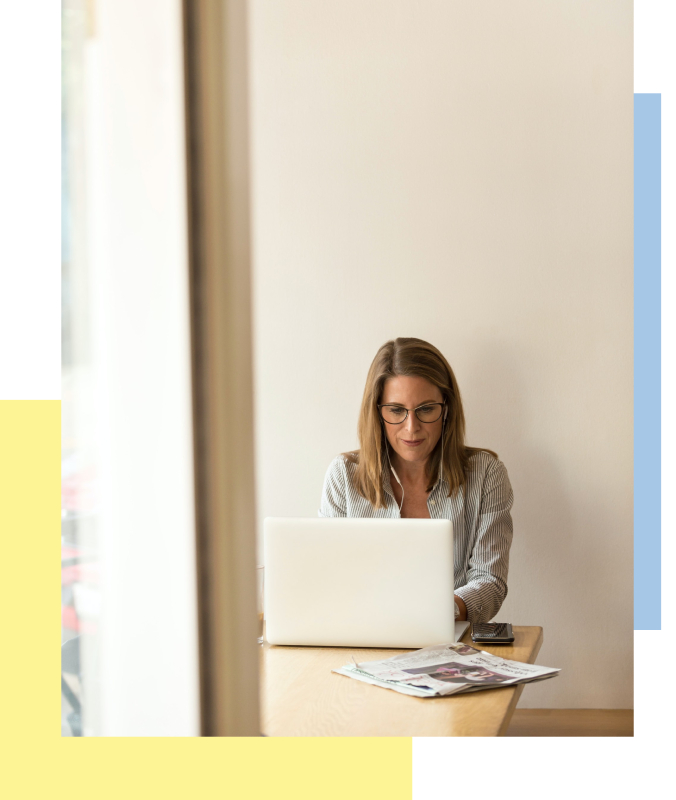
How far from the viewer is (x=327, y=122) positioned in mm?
2246

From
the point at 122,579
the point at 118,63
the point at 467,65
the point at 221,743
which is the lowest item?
the point at 221,743

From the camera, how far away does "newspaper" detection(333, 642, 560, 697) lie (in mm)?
1138

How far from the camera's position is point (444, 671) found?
1.20 meters

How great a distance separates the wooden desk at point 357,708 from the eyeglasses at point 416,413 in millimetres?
826

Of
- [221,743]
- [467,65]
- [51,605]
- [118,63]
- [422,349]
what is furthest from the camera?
[467,65]

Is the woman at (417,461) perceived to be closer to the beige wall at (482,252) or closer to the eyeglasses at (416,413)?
the eyeglasses at (416,413)

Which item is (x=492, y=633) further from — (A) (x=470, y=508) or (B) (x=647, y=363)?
(B) (x=647, y=363)

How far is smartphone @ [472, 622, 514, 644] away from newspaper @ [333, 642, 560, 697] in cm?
9

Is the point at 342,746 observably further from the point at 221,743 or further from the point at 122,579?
the point at 122,579

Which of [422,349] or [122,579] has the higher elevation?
[422,349]

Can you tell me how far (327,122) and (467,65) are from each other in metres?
0.43

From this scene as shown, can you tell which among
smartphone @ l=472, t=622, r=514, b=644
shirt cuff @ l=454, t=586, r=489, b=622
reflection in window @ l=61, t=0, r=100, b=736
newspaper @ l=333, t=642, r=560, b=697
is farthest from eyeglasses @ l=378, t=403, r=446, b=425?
reflection in window @ l=61, t=0, r=100, b=736

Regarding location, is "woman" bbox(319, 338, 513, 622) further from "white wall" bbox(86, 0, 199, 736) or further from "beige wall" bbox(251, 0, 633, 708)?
"white wall" bbox(86, 0, 199, 736)

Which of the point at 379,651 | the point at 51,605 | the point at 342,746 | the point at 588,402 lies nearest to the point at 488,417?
the point at 588,402
